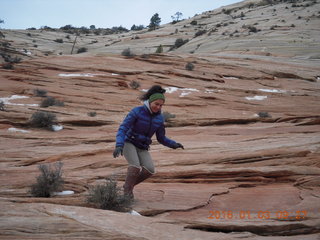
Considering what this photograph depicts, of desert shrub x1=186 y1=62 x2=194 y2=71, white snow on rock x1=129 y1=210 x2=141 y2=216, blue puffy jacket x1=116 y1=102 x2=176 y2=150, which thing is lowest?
white snow on rock x1=129 y1=210 x2=141 y2=216

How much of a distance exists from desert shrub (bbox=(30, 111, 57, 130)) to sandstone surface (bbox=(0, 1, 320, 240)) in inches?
11.9

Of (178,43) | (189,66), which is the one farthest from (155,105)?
(178,43)

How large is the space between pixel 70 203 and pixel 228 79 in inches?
709

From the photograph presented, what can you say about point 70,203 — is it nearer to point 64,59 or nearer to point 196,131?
point 196,131

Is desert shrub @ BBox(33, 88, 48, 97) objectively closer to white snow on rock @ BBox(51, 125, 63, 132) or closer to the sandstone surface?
the sandstone surface

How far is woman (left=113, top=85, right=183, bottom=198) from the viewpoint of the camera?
4348 mm

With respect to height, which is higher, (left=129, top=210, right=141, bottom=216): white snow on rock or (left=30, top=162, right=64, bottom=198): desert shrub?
(left=30, top=162, right=64, bottom=198): desert shrub

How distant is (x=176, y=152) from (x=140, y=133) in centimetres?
323

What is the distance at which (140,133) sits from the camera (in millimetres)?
4473

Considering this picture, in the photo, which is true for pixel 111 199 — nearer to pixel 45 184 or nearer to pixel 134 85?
pixel 45 184
